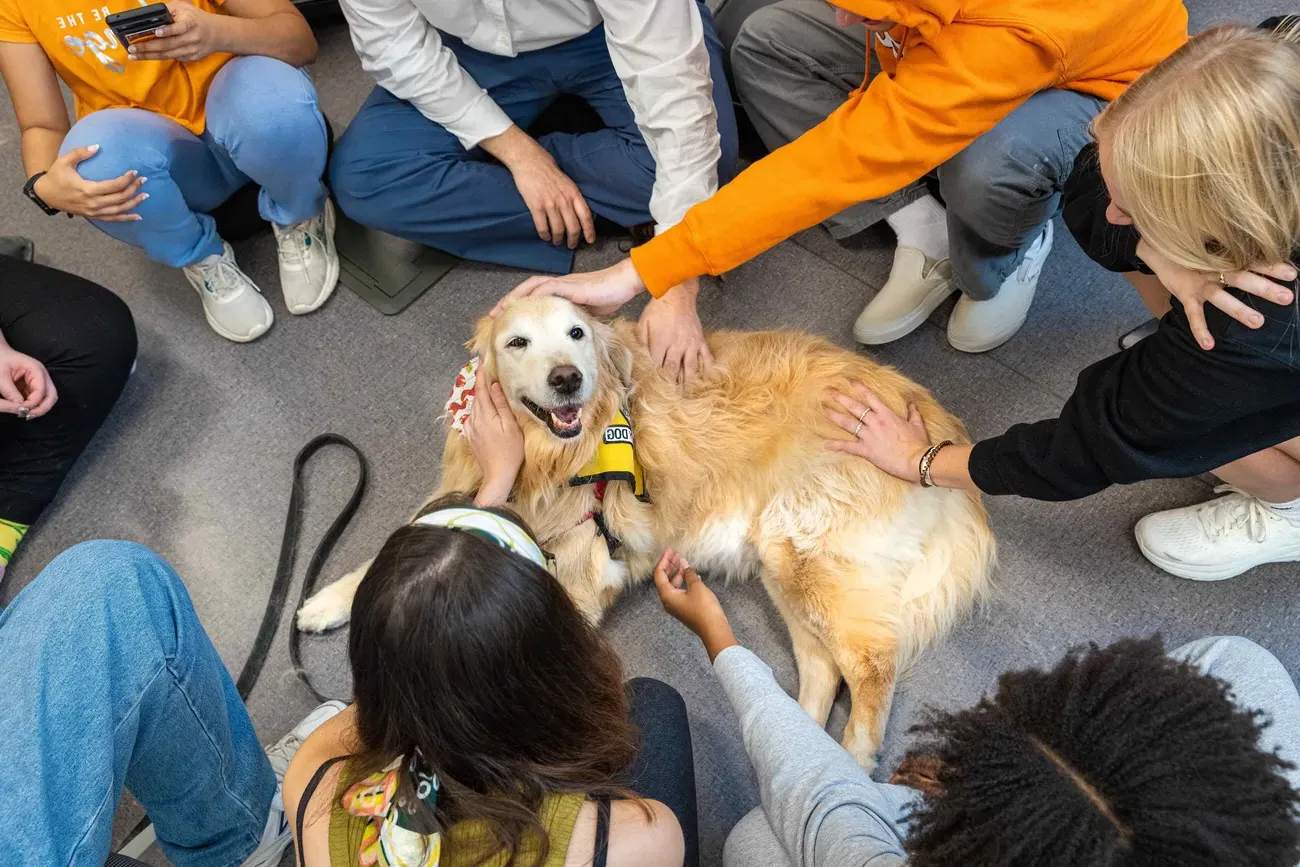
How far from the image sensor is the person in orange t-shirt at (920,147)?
1.29 metres

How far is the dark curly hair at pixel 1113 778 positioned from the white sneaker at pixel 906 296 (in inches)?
49.5

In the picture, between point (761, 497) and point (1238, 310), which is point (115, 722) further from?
point (1238, 310)

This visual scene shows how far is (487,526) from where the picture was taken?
98cm

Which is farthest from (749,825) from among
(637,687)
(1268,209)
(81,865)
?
(1268,209)

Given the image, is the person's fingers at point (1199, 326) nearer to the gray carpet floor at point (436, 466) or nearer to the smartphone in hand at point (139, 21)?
the gray carpet floor at point (436, 466)

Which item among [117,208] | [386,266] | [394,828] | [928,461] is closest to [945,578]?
[928,461]

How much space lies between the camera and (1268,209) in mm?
902

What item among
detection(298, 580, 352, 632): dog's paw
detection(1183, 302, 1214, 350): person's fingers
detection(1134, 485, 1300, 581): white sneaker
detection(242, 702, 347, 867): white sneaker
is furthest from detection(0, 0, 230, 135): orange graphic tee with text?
detection(1134, 485, 1300, 581): white sneaker

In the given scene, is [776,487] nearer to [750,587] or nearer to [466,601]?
[750,587]

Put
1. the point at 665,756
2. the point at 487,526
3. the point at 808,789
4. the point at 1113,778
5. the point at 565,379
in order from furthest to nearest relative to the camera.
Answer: the point at 565,379 < the point at 665,756 < the point at 808,789 < the point at 487,526 < the point at 1113,778

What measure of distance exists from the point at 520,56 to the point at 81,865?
72.1 inches

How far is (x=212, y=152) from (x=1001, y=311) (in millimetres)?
1984

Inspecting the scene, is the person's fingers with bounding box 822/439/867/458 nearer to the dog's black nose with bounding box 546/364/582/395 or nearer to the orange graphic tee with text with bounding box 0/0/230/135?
the dog's black nose with bounding box 546/364/582/395

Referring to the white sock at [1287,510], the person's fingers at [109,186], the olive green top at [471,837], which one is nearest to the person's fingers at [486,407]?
the olive green top at [471,837]
